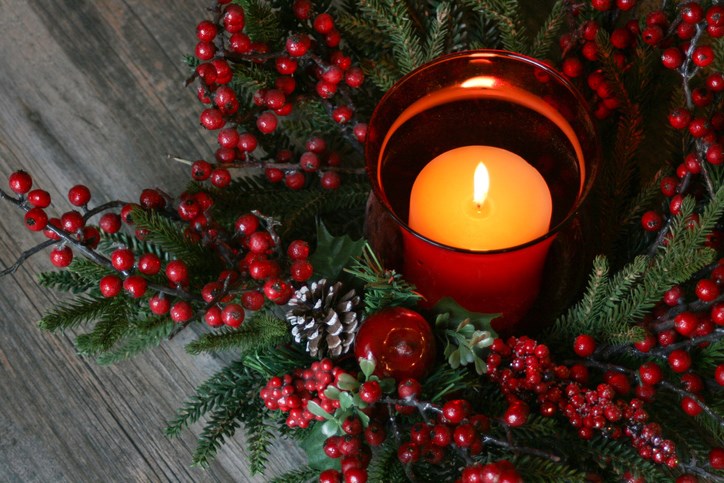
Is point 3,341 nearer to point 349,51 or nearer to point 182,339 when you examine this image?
point 182,339

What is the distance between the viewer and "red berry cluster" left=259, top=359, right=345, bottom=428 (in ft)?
1.82

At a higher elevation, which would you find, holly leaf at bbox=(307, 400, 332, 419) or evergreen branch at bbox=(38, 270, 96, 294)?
evergreen branch at bbox=(38, 270, 96, 294)

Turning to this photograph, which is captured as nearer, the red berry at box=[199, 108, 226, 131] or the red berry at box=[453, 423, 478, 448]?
the red berry at box=[453, 423, 478, 448]

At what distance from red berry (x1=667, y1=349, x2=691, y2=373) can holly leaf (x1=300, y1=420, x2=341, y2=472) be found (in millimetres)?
250

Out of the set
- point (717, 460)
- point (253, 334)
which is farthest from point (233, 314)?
point (717, 460)

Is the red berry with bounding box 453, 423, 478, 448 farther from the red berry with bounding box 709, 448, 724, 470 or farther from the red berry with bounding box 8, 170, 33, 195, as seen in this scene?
the red berry with bounding box 8, 170, 33, 195

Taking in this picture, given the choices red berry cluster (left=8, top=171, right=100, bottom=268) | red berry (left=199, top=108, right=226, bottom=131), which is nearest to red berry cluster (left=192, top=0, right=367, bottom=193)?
red berry (left=199, top=108, right=226, bottom=131)

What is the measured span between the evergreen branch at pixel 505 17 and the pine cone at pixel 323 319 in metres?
0.26

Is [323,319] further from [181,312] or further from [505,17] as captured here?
[505,17]

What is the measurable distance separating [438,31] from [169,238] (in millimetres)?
276

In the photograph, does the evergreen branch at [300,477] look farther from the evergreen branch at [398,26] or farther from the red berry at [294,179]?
the evergreen branch at [398,26]

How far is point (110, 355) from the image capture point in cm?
61

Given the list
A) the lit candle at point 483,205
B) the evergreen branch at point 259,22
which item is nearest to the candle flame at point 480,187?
the lit candle at point 483,205

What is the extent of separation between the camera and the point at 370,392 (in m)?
0.52
